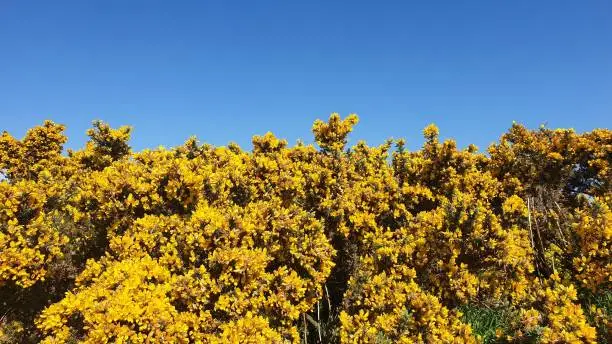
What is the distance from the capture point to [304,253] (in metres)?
5.35

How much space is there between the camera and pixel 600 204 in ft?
18.0

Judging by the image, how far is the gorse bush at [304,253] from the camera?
4.53 metres

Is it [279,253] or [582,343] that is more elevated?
[279,253]

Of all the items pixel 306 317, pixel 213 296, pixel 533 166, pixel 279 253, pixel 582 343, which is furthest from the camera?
pixel 533 166

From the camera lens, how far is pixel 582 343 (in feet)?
13.9

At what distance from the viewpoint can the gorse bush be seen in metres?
4.53

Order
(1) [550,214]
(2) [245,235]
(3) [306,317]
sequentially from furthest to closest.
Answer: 1. (1) [550,214]
2. (3) [306,317]
3. (2) [245,235]

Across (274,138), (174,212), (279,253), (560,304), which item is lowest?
(560,304)

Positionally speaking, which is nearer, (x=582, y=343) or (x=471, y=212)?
(x=582, y=343)

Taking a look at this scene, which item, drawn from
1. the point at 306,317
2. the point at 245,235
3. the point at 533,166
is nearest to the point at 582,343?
the point at 306,317

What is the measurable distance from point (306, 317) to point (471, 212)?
2.65 meters

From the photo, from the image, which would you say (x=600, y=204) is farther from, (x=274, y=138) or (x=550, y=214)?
(x=274, y=138)

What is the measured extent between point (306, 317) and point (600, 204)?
416cm

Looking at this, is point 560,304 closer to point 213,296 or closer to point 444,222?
point 444,222
